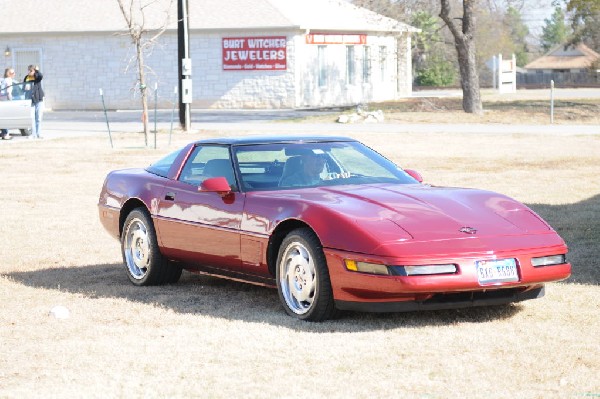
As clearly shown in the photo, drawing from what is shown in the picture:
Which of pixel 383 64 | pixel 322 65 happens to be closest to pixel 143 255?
pixel 322 65

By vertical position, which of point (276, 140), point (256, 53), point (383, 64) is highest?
point (256, 53)

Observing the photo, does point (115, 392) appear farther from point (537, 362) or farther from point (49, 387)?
point (537, 362)

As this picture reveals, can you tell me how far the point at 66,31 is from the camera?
53438 millimetres

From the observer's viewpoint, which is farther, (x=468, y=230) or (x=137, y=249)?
(x=137, y=249)

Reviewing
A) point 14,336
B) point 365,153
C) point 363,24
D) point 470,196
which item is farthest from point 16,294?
point 363,24

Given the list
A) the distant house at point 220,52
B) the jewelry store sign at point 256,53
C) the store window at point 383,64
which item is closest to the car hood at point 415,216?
the distant house at point 220,52

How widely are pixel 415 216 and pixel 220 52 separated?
43.6 meters

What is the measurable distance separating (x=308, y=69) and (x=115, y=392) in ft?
150

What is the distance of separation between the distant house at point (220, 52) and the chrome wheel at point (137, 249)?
3919cm

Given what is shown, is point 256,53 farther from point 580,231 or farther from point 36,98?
point 580,231

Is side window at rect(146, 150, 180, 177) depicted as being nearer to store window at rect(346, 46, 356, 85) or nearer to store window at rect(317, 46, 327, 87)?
store window at rect(317, 46, 327, 87)

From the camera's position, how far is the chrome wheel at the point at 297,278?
881cm

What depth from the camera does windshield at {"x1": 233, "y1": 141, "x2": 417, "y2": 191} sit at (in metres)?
9.80

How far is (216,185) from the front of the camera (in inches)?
378
